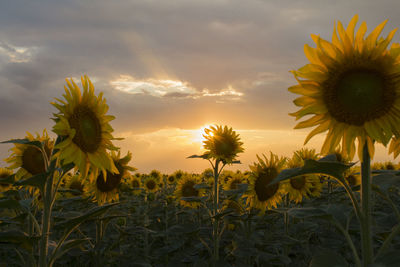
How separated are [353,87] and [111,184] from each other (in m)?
4.11

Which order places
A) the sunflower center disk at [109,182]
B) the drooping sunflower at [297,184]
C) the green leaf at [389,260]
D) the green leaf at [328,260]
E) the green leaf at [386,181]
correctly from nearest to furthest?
the green leaf at [389,260] < the green leaf at [328,260] < the green leaf at [386,181] < the sunflower center disk at [109,182] < the drooping sunflower at [297,184]

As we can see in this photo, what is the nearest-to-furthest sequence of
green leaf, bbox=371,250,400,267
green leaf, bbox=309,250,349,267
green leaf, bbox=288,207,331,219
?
green leaf, bbox=371,250,400,267 → green leaf, bbox=309,250,349,267 → green leaf, bbox=288,207,331,219

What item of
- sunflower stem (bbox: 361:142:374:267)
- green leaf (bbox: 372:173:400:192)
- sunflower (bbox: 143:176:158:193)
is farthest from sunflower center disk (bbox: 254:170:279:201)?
sunflower (bbox: 143:176:158:193)

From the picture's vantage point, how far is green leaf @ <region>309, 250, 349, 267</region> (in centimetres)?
192

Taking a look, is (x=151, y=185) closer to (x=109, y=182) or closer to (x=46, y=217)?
(x=109, y=182)

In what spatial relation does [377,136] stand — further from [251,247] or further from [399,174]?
[251,247]

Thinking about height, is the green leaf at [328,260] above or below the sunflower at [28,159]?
below

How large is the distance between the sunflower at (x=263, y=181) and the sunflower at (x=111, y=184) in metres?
2.17

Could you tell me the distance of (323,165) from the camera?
2016 mm

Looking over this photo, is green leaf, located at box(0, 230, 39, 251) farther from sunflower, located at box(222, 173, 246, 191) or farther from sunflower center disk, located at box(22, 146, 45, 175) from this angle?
sunflower, located at box(222, 173, 246, 191)

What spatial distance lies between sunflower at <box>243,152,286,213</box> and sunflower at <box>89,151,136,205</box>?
7.13 feet

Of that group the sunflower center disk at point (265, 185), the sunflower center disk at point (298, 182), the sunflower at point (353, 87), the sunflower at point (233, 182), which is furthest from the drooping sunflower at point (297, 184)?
the sunflower at point (353, 87)

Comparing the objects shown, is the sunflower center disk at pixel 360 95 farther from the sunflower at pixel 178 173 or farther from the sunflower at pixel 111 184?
the sunflower at pixel 178 173

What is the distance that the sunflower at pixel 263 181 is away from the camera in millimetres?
5277
